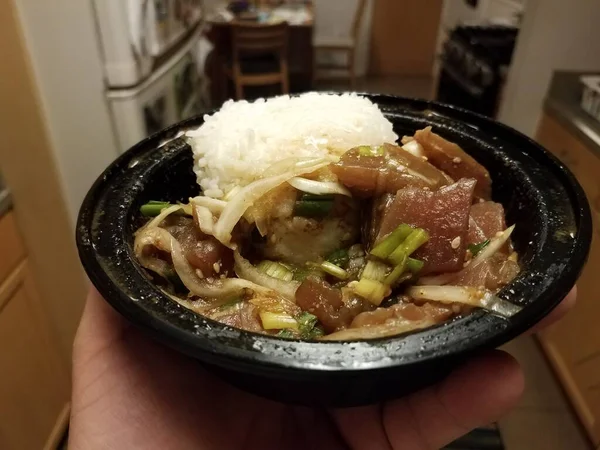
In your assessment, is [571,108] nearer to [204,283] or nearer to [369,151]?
[369,151]

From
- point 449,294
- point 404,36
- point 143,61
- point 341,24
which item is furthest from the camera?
point 404,36

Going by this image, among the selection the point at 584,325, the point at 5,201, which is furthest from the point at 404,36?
the point at 5,201

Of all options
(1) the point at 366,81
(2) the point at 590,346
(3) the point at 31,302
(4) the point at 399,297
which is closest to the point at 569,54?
(2) the point at 590,346

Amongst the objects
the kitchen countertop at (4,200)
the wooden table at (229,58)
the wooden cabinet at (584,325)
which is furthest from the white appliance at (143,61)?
the wooden table at (229,58)

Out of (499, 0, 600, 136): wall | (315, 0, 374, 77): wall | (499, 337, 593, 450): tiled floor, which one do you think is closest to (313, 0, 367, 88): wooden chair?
(315, 0, 374, 77): wall

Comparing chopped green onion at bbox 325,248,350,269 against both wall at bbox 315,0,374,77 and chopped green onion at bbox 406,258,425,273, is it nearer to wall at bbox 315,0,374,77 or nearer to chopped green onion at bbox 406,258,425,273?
chopped green onion at bbox 406,258,425,273

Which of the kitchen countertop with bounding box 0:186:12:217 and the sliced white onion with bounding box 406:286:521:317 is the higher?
the sliced white onion with bounding box 406:286:521:317

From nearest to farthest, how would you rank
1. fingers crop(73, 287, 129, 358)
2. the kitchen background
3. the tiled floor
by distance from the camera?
fingers crop(73, 287, 129, 358) < the kitchen background < the tiled floor
